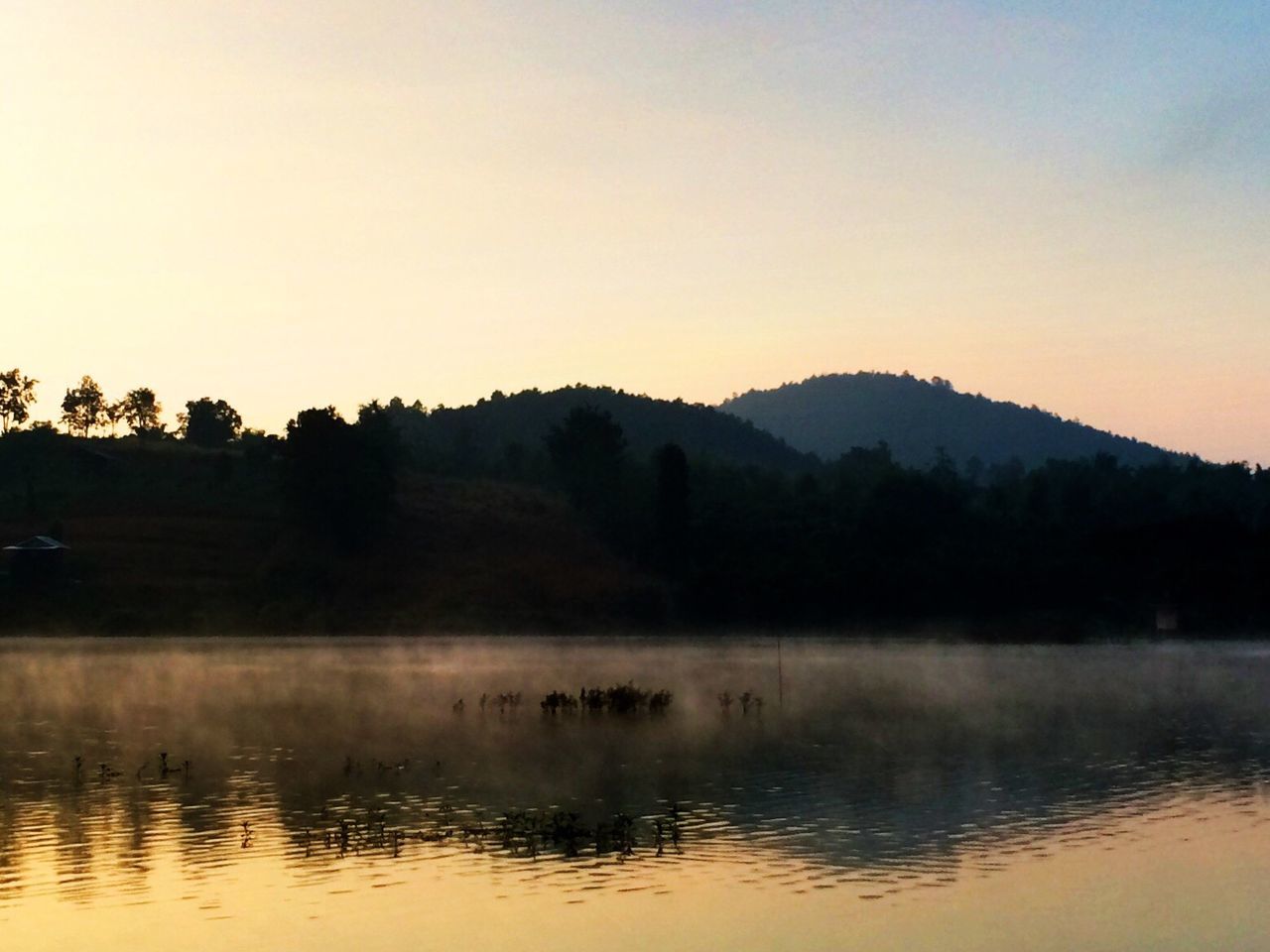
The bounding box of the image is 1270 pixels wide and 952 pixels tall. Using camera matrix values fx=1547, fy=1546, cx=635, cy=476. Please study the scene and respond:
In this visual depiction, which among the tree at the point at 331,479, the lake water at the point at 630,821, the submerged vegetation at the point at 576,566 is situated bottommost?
the lake water at the point at 630,821

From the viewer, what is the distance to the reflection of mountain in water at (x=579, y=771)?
1405 inches

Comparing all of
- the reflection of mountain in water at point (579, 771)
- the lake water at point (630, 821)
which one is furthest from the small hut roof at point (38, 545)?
the lake water at point (630, 821)

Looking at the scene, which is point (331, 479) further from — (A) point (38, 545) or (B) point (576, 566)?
(A) point (38, 545)

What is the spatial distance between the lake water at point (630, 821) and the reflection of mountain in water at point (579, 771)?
18cm

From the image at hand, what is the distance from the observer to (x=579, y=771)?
163ft

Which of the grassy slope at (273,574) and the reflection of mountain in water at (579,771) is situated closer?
the reflection of mountain in water at (579,771)

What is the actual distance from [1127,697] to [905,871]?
55.9 meters

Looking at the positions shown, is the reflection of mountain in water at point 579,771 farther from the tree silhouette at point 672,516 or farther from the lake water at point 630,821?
the tree silhouette at point 672,516

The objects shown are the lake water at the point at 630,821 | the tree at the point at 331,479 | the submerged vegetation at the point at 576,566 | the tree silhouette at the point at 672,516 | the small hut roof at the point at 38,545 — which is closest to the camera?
the lake water at the point at 630,821

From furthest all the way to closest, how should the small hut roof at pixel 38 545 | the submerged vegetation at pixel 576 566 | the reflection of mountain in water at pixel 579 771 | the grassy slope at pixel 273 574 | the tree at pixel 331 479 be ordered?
the tree at pixel 331 479, the submerged vegetation at pixel 576 566, the grassy slope at pixel 273 574, the small hut roof at pixel 38 545, the reflection of mountain in water at pixel 579 771

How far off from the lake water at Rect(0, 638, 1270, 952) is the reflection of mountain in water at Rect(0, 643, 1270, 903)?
0.60 ft

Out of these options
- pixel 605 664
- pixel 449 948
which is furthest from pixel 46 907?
pixel 605 664

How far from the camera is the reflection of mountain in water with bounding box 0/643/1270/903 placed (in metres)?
35.7

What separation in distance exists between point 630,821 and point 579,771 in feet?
37.6
